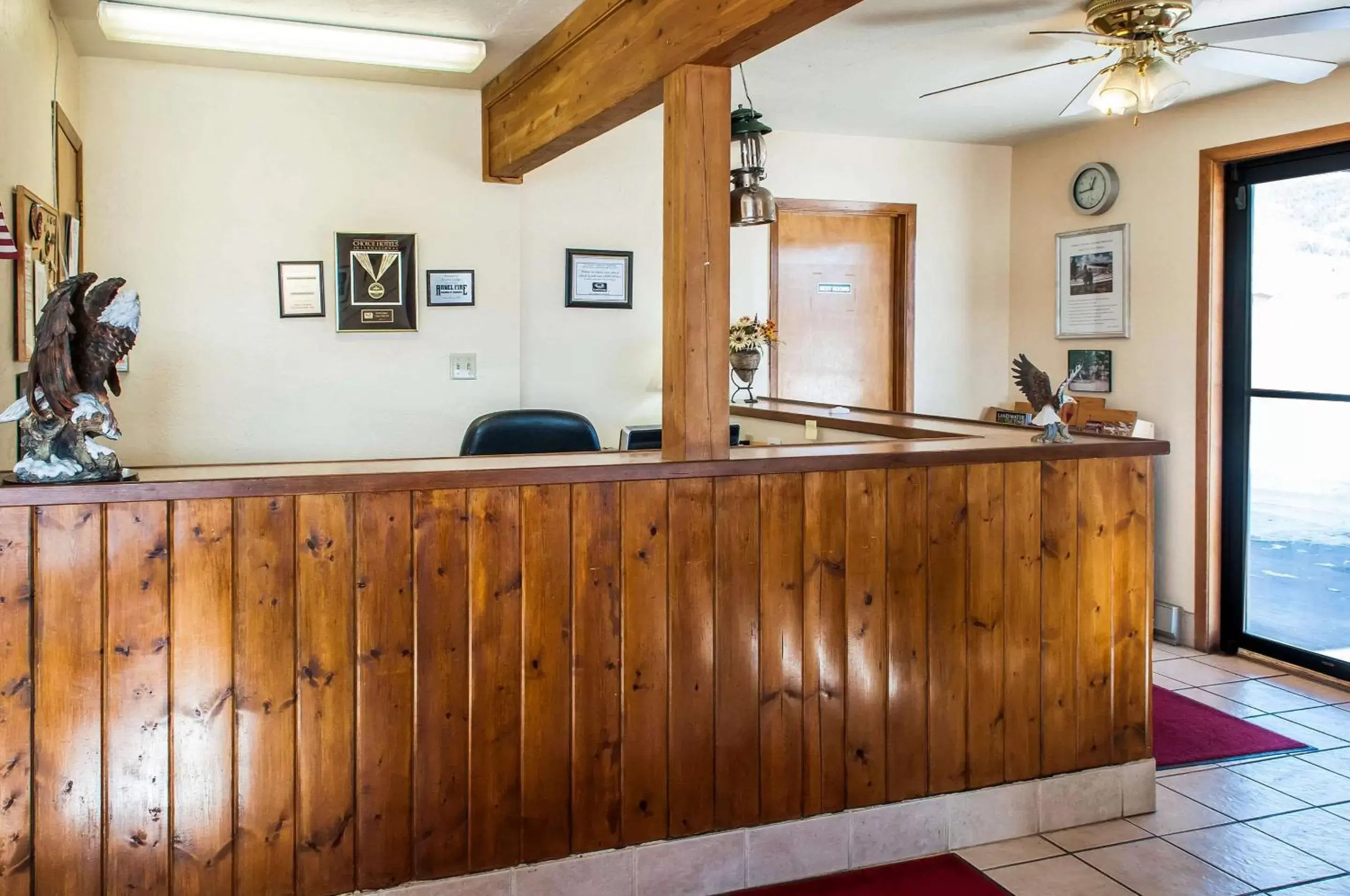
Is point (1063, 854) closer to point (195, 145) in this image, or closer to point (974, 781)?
point (974, 781)

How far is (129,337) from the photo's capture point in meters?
2.01

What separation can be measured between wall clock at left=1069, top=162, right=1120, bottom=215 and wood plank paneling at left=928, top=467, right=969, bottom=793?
10.0 ft

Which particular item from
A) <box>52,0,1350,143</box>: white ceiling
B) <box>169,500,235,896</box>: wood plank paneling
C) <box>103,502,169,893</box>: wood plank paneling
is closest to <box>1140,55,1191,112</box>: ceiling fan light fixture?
<box>52,0,1350,143</box>: white ceiling

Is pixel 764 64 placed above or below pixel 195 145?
above

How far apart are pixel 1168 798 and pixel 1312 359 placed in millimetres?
2219

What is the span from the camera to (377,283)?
4492 mm

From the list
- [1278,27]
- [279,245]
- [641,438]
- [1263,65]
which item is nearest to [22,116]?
[279,245]

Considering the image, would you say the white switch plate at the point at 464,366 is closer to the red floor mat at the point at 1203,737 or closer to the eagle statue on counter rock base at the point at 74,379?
the eagle statue on counter rock base at the point at 74,379

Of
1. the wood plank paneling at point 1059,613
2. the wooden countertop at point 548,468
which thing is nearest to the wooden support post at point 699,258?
the wooden countertop at point 548,468

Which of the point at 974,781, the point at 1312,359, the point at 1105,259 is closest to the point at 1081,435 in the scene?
the point at 974,781

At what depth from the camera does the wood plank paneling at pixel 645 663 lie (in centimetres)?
244

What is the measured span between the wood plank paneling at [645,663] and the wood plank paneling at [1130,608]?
133 cm

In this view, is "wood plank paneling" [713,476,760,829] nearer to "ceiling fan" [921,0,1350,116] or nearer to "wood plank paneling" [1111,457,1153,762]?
"wood plank paneling" [1111,457,1153,762]

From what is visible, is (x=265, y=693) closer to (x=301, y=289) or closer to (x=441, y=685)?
(x=441, y=685)
